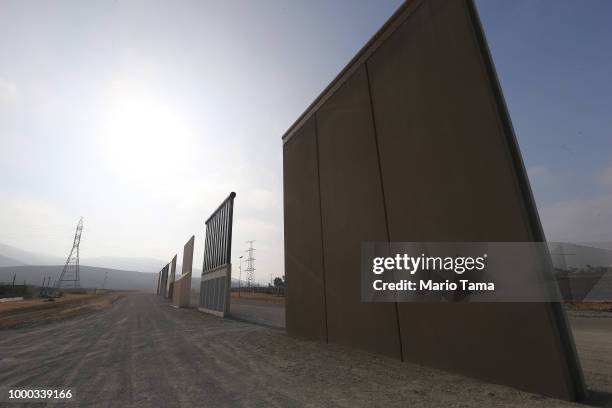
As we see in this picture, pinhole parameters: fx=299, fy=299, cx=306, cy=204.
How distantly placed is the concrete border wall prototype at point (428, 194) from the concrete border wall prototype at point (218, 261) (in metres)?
12.9

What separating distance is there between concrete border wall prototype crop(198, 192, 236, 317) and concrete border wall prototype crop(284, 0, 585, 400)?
12.9 metres

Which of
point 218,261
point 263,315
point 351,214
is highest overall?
point 218,261

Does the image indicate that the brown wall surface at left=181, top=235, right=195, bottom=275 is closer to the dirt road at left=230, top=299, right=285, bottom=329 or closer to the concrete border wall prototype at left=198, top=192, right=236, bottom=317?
the concrete border wall prototype at left=198, top=192, right=236, bottom=317

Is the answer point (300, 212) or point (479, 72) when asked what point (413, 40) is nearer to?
point (479, 72)

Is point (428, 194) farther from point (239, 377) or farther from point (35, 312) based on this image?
point (35, 312)

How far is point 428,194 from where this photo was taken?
20.7 ft

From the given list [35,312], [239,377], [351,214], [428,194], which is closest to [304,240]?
[351,214]

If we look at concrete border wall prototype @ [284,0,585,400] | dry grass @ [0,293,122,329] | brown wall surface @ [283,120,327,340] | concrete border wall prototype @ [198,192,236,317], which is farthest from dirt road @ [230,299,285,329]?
dry grass @ [0,293,122,329]

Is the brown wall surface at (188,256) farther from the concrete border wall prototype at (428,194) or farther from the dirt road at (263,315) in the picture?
the concrete border wall prototype at (428,194)

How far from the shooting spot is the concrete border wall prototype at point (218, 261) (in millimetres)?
22328

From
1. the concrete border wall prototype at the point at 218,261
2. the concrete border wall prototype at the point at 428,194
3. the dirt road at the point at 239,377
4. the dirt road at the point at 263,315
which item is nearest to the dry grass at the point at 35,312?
the concrete border wall prototype at the point at 218,261

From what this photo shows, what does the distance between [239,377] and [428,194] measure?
Answer: 5.29 metres

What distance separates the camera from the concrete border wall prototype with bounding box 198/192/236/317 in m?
22.3

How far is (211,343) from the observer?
32.0ft
